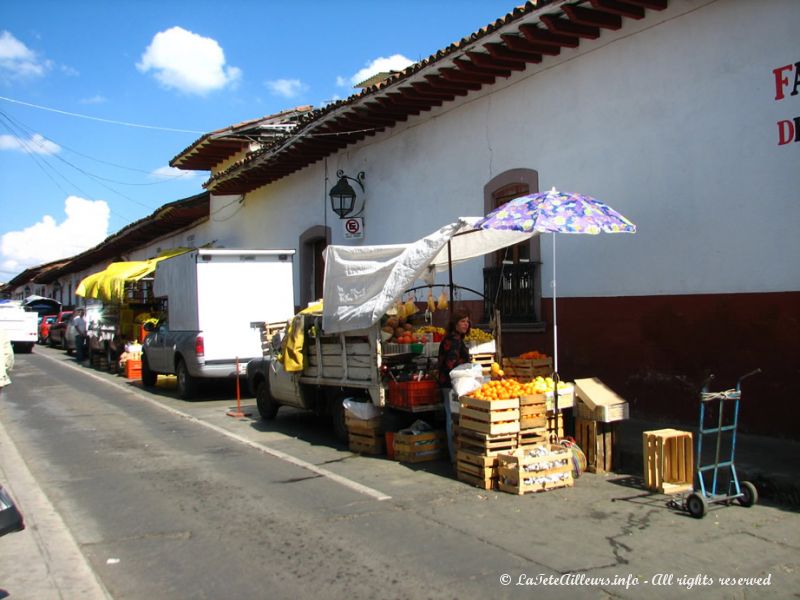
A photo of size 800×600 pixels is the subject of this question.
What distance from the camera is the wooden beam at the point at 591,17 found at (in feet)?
31.7

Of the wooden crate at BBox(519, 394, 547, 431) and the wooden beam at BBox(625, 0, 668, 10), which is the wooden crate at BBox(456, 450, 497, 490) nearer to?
the wooden crate at BBox(519, 394, 547, 431)

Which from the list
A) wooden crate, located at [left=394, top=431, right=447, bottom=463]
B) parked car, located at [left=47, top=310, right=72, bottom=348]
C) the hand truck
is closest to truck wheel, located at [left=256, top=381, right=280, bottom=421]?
wooden crate, located at [left=394, top=431, right=447, bottom=463]

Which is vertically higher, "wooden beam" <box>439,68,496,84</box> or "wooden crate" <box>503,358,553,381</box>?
"wooden beam" <box>439,68,496,84</box>

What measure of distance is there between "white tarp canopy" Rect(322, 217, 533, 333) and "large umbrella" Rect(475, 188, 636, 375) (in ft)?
1.44

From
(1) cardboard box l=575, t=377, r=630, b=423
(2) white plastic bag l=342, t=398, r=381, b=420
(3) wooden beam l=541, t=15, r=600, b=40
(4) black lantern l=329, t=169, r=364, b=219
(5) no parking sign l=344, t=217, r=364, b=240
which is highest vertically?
(3) wooden beam l=541, t=15, r=600, b=40

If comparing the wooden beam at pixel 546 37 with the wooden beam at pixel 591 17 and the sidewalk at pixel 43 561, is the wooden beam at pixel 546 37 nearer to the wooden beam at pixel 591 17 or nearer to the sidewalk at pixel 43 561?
the wooden beam at pixel 591 17

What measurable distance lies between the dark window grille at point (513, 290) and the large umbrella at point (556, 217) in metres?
3.57

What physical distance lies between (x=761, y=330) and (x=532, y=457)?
11.2 ft

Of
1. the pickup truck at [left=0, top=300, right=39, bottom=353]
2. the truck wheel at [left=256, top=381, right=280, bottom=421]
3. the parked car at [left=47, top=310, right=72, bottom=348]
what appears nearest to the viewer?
the truck wheel at [left=256, top=381, right=280, bottom=421]

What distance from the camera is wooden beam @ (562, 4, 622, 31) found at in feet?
31.7

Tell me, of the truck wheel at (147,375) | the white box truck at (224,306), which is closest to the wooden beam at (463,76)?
the white box truck at (224,306)

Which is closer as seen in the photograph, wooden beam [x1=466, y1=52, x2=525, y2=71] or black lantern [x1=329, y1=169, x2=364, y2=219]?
wooden beam [x1=466, y1=52, x2=525, y2=71]

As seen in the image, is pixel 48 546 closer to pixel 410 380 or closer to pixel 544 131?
pixel 410 380

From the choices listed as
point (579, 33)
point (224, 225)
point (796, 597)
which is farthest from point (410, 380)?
point (224, 225)
